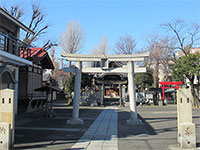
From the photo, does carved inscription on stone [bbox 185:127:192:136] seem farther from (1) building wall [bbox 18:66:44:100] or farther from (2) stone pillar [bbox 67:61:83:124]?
(1) building wall [bbox 18:66:44:100]

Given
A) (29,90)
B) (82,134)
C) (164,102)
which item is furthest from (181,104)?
(164,102)

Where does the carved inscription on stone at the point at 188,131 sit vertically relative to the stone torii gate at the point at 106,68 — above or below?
below

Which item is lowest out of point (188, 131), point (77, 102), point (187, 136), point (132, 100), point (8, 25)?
point (187, 136)

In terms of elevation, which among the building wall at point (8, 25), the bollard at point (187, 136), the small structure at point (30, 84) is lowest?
the bollard at point (187, 136)

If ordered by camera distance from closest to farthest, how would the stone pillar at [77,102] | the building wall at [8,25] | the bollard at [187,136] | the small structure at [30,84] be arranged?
1. the bollard at [187,136]
2. the stone pillar at [77,102]
3. the building wall at [8,25]
4. the small structure at [30,84]

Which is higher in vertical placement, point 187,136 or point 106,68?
point 106,68

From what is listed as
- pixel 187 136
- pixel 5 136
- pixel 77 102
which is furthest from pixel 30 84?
pixel 187 136

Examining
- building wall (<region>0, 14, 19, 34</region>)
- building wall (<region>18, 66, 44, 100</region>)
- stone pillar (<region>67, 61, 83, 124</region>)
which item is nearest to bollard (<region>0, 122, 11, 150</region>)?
stone pillar (<region>67, 61, 83, 124</region>)

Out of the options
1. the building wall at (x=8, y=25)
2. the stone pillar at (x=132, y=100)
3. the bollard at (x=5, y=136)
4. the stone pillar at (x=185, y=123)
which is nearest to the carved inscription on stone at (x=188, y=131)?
the stone pillar at (x=185, y=123)

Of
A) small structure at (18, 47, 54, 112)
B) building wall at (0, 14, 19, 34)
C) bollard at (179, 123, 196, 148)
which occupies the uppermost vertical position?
building wall at (0, 14, 19, 34)

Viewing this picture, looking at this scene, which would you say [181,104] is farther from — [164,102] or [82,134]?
[164,102]

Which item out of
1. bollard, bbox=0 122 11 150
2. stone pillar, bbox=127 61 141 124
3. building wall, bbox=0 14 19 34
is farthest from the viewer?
building wall, bbox=0 14 19 34

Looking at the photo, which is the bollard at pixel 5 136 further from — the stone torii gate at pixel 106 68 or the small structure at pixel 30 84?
the small structure at pixel 30 84

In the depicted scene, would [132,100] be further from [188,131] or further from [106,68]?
[188,131]
